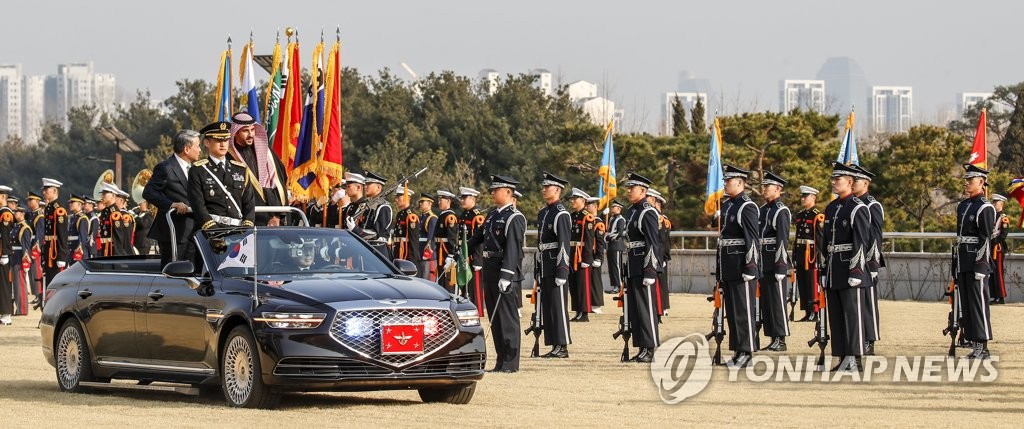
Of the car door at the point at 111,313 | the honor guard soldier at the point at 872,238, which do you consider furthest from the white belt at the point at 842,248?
the car door at the point at 111,313

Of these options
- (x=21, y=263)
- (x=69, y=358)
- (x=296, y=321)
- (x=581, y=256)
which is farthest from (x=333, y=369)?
(x=21, y=263)

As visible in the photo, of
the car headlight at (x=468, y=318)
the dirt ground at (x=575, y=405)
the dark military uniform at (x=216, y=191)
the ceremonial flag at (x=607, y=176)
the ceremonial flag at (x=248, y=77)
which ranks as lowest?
the dirt ground at (x=575, y=405)

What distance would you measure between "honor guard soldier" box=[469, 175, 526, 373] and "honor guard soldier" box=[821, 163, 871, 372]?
2.80m

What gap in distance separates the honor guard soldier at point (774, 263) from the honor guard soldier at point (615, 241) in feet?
15.1

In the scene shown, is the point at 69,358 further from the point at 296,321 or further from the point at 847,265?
the point at 847,265

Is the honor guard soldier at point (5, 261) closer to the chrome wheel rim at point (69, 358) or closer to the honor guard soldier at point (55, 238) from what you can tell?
the honor guard soldier at point (55, 238)

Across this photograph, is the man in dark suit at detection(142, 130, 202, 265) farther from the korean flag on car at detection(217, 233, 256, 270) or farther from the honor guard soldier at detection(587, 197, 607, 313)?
the honor guard soldier at detection(587, 197, 607, 313)

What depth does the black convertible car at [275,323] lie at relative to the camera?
38.8 ft

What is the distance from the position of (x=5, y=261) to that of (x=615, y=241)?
10.3 metres

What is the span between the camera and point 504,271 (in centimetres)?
1598

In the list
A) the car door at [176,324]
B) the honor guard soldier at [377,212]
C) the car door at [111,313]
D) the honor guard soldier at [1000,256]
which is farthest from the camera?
the honor guard soldier at [377,212]

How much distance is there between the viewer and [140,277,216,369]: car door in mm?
12562

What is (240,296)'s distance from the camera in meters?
12.2

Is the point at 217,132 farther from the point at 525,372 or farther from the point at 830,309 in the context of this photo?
the point at 830,309
